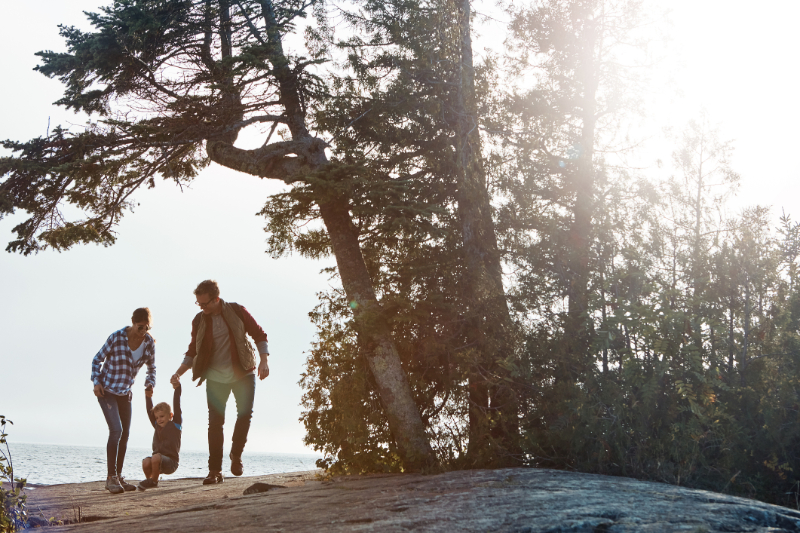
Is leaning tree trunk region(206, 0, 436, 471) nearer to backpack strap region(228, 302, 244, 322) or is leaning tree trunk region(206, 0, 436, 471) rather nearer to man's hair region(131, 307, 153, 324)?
backpack strap region(228, 302, 244, 322)

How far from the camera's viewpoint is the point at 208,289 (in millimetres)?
7980

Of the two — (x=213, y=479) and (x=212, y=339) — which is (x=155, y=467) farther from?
(x=212, y=339)

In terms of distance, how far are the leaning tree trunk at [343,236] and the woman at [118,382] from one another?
9.61ft

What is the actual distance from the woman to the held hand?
1.71 meters

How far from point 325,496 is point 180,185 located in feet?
28.9

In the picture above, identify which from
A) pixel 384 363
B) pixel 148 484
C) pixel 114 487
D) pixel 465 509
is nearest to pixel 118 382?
pixel 114 487

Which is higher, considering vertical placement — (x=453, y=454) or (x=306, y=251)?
(x=306, y=251)

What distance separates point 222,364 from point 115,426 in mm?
1604

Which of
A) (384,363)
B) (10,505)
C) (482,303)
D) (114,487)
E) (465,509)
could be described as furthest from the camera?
(384,363)

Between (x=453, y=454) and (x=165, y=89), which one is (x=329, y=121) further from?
(x=453, y=454)

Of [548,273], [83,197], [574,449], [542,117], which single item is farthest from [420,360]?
[83,197]

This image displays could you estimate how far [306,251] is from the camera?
1234cm

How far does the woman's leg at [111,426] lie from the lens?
7.97 metres

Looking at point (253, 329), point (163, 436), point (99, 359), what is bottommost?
point (163, 436)
